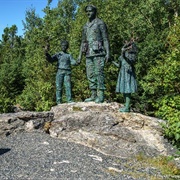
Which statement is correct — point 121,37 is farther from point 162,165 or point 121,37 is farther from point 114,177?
point 114,177

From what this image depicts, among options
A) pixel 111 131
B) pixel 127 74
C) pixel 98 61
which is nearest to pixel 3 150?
pixel 111 131

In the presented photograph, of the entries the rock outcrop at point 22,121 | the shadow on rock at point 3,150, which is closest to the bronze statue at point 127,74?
the rock outcrop at point 22,121

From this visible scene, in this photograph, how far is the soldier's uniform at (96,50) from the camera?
8.75m

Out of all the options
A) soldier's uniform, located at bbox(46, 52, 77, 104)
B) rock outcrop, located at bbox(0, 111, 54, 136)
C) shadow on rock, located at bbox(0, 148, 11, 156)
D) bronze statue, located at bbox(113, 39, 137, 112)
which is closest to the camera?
shadow on rock, located at bbox(0, 148, 11, 156)

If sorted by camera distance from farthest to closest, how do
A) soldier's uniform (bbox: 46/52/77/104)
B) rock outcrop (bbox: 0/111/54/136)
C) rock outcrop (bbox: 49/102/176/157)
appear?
soldier's uniform (bbox: 46/52/77/104)
rock outcrop (bbox: 0/111/54/136)
rock outcrop (bbox: 49/102/176/157)

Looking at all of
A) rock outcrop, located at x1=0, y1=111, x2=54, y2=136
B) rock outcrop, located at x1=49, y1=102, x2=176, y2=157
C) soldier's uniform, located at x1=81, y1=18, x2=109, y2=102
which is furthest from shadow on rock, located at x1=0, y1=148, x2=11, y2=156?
soldier's uniform, located at x1=81, y1=18, x2=109, y2=102

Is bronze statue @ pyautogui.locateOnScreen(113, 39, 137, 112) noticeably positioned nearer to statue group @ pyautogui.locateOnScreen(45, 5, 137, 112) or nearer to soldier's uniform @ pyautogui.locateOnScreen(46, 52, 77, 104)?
statue group @ pyautogui.locateOnScreen(45, 5, 137, 112)

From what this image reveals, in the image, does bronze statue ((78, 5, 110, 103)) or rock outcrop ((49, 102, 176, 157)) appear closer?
rock outcrop ((49, 102, 176, 157))

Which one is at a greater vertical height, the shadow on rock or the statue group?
the statue group

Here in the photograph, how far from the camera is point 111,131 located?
303 inches

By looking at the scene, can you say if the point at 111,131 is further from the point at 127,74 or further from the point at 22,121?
the point at 22,121

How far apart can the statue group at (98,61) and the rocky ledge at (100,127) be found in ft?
1.71

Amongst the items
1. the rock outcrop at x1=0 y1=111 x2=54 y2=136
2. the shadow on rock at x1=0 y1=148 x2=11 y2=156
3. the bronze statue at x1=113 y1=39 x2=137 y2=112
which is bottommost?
the shadow on rock at x1=0 y1=148 x2=11 y2=156

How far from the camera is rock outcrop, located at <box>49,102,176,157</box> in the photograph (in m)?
7.43
